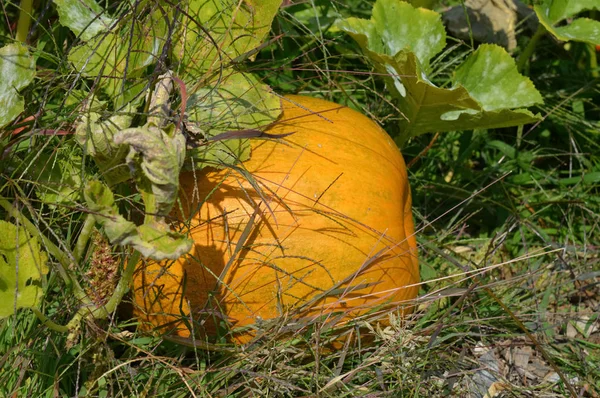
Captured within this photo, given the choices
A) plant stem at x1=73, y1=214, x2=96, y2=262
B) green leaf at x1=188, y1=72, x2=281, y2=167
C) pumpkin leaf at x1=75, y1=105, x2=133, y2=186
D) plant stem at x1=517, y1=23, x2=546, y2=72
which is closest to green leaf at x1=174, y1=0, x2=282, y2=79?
green leaf at x1=188, y1=72, x2=281, y2=167

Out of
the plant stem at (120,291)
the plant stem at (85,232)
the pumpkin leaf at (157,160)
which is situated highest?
the pumpkin leaf at (157,160)

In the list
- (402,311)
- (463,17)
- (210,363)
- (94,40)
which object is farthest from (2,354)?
(463,17)

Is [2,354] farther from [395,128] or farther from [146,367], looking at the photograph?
[395,128]

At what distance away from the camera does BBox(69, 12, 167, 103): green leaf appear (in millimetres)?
1832

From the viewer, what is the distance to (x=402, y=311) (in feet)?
6.32

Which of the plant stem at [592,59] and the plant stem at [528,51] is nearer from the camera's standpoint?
the plant stem at [528,51]

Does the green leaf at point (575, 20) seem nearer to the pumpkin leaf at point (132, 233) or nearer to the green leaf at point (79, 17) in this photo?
the green leaf at point (79, 17)

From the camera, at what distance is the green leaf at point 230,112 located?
1755 millimetres

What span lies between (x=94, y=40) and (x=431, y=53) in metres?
0.95

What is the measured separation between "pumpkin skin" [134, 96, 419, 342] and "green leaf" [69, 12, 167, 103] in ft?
0.92

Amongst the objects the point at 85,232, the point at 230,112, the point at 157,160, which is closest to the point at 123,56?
the point at 230,112

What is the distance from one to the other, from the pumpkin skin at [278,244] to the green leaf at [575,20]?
793 mm

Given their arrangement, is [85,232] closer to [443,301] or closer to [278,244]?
[278,244]

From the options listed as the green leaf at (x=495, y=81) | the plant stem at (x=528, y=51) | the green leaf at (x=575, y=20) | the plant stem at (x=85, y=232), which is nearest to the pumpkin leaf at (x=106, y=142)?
the plant stem at (x=85, y=232)
